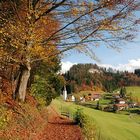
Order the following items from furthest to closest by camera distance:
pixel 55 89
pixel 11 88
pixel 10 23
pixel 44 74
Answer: pixel 55 89
pixel 44 74
pixel 11 88
pixel 10 23

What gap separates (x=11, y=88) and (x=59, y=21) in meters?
8.11

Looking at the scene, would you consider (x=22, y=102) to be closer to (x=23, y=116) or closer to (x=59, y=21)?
(x=23, y=116)

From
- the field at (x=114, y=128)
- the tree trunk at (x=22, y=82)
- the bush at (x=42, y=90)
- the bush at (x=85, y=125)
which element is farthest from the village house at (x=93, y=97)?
the tree trunk at (x=22, y=82)

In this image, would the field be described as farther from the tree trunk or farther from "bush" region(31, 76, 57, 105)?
the tree trunk

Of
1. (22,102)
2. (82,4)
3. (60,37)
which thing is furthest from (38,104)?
(82,4)

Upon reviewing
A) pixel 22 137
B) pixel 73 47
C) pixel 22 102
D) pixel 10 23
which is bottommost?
pixel 22 137

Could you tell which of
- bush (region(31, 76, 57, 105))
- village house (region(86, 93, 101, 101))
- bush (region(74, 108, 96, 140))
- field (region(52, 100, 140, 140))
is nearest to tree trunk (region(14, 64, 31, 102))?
bush (region(74, 108, 96, 140))

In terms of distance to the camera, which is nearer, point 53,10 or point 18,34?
point 18,34

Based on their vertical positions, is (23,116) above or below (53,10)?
below

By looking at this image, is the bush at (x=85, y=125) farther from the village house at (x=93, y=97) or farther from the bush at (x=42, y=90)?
the village house at (x=93, y=97)

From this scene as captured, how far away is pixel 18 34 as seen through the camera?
14945 mm

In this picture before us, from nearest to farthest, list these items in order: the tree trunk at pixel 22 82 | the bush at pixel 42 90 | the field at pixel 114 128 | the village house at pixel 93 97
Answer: the tree trunk at pixel 22 82 → the bush at pixel 42 90 → the field at pixel 114 128 → the village house at pixel 93 97

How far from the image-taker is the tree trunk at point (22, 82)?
18.5m

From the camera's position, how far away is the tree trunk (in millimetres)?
18519
